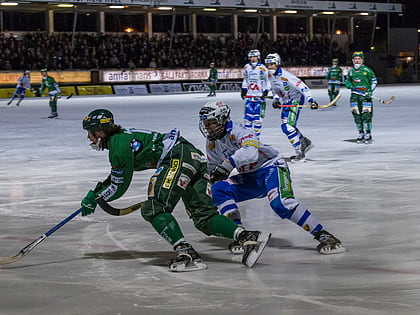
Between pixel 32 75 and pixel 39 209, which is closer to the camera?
pixel 39 209

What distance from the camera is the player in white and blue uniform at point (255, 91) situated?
15141 mm

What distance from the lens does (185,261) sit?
17.2ft

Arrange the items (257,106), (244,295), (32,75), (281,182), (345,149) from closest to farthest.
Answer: (244,295) < (281,182) < (345,149) < (257,106) < (32,75)

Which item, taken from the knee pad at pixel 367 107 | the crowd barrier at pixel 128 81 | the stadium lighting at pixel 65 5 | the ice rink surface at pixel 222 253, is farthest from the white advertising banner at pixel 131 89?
the ice rink surface at pixel 222 253

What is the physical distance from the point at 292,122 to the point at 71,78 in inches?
1253

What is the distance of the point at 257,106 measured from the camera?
15.2 metres

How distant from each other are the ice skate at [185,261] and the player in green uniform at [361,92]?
9795 mm

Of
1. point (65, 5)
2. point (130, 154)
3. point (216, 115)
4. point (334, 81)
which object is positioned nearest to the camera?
point (130, 154)

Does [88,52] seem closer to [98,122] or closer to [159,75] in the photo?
[159,75]

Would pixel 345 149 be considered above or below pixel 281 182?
below

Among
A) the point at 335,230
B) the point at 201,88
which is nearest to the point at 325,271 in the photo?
the point at 335,230

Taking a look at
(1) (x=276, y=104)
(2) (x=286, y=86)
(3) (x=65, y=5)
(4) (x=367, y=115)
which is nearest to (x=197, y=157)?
(2) (x=286, y=86)

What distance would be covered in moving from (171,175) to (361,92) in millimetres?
9955

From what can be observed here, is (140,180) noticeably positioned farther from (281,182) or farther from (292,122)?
(281,182)
